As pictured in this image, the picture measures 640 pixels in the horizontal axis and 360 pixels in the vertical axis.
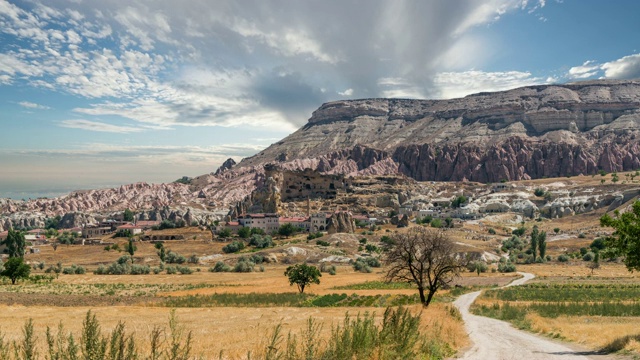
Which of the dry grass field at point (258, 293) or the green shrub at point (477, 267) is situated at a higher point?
the dry grass field at point (258, 293)

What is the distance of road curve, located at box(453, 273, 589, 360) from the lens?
19.2 meters

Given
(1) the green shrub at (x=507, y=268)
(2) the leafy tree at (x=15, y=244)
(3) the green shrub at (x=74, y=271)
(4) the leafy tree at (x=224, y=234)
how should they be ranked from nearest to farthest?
(3) the green shrub at (x=74, y=271), (1) the green shrub at (x=507, y=268), (2) the leafy tree at (x=15, y=244), (4) the leafy tree at (x=224, y=234)

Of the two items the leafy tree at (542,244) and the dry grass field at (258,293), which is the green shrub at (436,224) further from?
the leafy tree at (542,244)

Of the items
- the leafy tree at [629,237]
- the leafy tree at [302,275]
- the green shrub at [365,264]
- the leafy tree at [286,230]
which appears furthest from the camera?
the leafy tree at [286,230]

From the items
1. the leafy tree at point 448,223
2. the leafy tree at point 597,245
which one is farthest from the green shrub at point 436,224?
the leafy tree at point 597,245

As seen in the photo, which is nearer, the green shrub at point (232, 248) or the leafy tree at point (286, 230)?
the green shrub at point (232, 248)

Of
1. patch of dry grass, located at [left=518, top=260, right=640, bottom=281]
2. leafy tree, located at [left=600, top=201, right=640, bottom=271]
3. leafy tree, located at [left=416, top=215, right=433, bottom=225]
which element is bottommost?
patch of dry grass, located at [left=518, top=260, right=640, bottom=281]

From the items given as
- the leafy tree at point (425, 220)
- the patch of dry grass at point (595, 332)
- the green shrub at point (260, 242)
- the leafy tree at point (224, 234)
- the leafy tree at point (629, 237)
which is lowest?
the green shrub at point (260, 242)

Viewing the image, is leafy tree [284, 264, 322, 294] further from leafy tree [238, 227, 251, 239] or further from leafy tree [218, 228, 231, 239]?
leafy tree [218, 228, 231, 239]

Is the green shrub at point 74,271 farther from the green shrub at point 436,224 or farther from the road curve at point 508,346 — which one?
the green shrub at point 436,224

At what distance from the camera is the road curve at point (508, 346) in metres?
19.2

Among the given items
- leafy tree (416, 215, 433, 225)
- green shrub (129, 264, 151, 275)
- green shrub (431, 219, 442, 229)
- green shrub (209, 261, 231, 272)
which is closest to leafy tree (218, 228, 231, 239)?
green shrub (209, 261, 231, 272)

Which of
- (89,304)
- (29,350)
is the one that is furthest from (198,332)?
(89,304)

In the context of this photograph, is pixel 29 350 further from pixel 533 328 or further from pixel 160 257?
pixel 160 257
